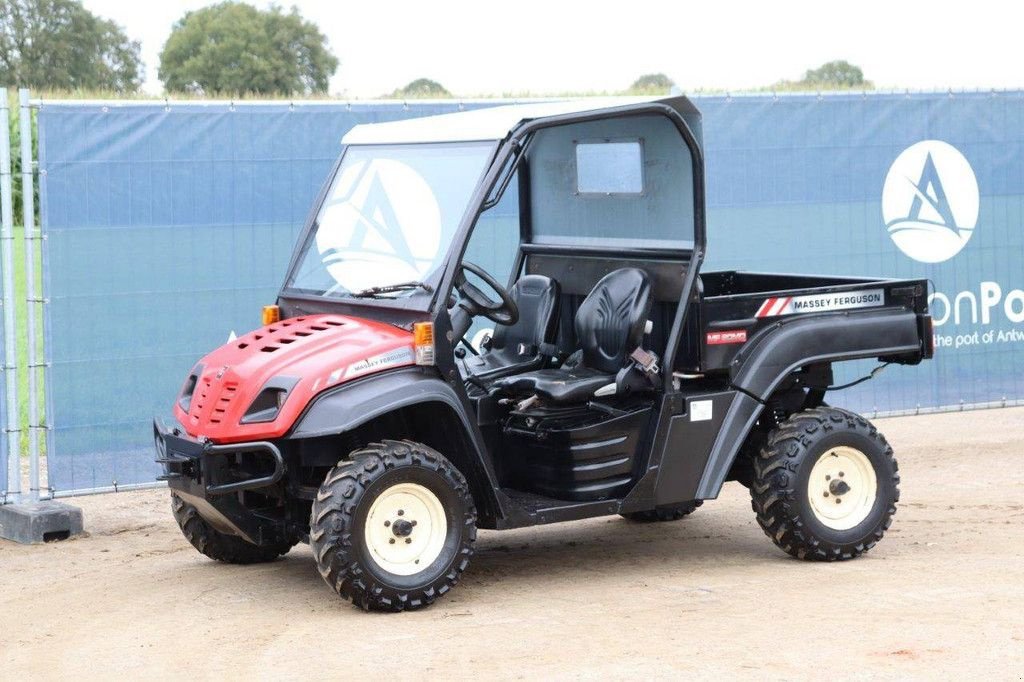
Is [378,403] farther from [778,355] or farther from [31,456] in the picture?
[31,456]

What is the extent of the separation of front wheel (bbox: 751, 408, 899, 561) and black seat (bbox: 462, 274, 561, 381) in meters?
1.20

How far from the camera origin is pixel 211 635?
6660mm

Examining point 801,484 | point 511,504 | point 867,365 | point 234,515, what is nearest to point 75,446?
point 234,515

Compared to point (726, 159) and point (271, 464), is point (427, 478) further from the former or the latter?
point (726, 159)

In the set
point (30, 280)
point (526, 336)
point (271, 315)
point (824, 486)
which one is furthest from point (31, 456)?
point (824, 486)

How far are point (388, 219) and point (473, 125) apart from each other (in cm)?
60

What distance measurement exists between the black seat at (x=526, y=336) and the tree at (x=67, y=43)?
59250 mm

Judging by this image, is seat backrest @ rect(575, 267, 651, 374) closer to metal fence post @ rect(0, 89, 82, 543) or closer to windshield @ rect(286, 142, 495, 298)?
windshield @ rect(286, 142, 495, 298)

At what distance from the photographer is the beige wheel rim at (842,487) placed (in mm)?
7734

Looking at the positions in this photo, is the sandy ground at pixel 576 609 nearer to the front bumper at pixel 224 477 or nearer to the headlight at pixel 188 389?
the front bumper at pixel 224 477

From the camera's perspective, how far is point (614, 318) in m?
7.66

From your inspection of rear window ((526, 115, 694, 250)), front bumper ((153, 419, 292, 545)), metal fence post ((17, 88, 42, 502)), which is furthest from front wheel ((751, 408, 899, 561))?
metal fence post ((17, 88, 42, 502))

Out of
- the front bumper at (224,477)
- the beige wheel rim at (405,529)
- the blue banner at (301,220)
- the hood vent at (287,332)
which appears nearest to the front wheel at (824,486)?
the beige wheel rim at (405,529)

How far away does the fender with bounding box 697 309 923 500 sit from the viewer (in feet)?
24.8
